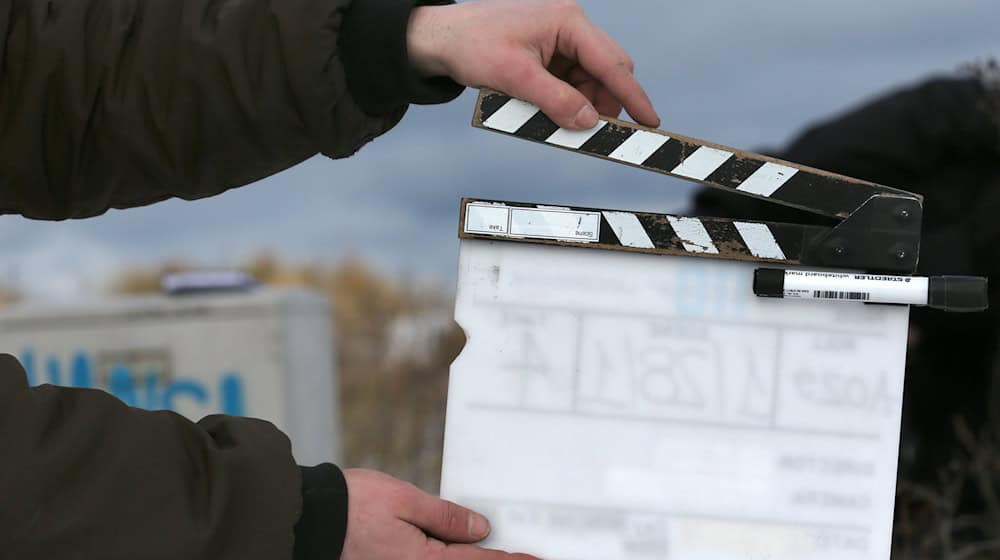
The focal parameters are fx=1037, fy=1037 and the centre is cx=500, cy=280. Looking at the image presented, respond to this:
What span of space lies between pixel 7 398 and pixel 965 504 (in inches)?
143

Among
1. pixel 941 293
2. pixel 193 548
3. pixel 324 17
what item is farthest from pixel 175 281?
pixel 941 293

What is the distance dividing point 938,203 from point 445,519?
2896 millimetres

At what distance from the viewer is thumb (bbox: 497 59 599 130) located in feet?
5.75

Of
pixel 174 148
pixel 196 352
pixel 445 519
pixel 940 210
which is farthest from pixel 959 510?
pixel 174 148

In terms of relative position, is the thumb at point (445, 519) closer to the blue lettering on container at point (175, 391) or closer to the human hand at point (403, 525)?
the human hand at point (403, 525)

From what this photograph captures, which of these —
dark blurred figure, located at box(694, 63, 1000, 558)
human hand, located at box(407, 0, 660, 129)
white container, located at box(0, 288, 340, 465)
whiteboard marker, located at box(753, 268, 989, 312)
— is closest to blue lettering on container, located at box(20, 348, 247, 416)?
white container, located at box(0, 288, 340, 465)

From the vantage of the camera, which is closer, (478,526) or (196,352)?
(478,526)

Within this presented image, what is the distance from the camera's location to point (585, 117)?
1759 millimetres

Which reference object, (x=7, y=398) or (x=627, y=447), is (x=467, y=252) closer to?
(x=627, y=447)

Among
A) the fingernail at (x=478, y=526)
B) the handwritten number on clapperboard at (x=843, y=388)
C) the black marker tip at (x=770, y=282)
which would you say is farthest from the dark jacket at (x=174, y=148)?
the handwritten number on clapperboard at (x=843, y=388)

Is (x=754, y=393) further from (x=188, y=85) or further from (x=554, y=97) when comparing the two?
(x=188, y=85)

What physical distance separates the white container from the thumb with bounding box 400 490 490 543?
9.15 ft

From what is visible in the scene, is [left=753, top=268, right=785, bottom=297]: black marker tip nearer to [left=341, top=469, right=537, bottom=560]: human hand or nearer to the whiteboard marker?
the whiteboard marker

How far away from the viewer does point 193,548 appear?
59.9 inches
